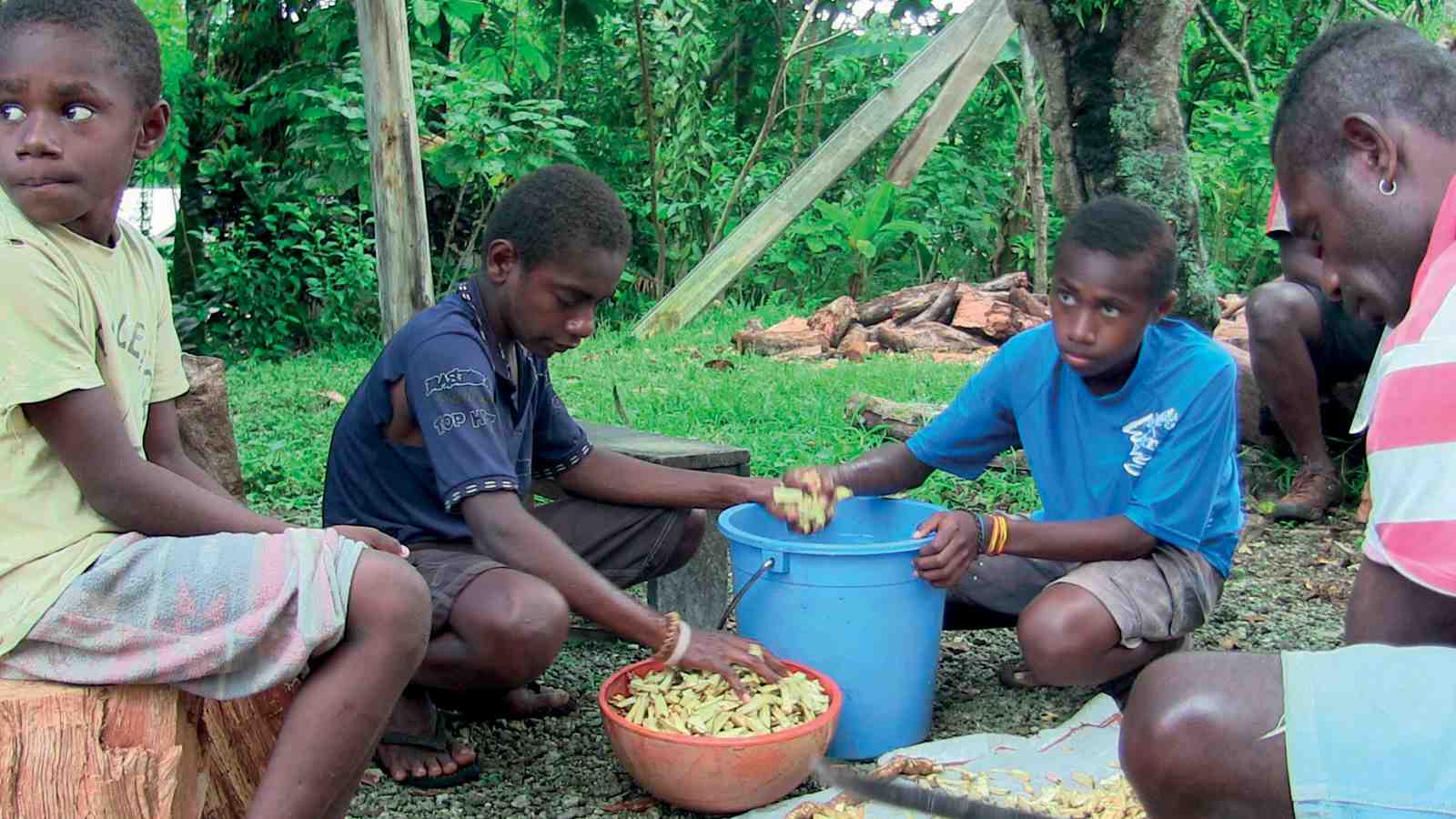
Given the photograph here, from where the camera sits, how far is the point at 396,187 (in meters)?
4.41

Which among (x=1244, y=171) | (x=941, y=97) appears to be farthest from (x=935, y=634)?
(x=1244, y=171)

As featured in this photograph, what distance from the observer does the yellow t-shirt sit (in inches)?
73.1

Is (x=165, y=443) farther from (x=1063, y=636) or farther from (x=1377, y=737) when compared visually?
(x=1377, y=737)

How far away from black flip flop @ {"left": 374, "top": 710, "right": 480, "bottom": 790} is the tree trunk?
274 cm

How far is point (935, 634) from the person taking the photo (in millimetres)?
2914

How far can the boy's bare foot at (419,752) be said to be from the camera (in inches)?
105

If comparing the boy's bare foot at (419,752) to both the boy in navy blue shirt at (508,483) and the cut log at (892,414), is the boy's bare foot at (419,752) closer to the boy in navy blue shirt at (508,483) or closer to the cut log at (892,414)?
the boy in navy blue shirt at (508,483)

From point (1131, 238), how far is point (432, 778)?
6.31 feet

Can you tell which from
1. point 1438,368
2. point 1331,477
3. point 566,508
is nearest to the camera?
point 1438,368

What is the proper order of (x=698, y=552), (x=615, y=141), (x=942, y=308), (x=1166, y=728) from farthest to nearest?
(x=615, y=141)
(x=942, y=308)
(x=698, y=552)
(x=1166, y=728)

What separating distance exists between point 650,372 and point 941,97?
3.19m

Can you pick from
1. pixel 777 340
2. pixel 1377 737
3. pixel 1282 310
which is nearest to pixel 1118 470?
pixel 1377 737

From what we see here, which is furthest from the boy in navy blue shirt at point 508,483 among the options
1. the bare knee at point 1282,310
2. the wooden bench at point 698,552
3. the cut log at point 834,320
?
the cut log at point 834,320

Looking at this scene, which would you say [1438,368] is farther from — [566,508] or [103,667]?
[566,508]
